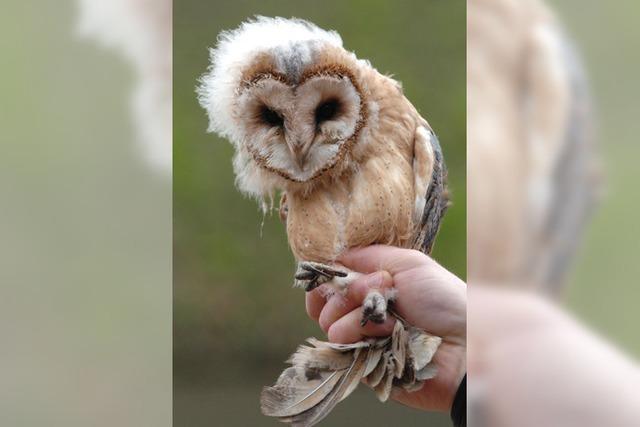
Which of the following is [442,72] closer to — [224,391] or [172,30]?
[172,30]

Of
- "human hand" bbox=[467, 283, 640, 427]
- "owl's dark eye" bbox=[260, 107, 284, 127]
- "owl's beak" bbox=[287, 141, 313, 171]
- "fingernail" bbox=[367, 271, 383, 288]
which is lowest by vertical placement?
"human hand" bbox=[467, 283, 640, 427]

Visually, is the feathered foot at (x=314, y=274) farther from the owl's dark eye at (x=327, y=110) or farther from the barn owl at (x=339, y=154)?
the owl's dark eye at (x=327, y=110)

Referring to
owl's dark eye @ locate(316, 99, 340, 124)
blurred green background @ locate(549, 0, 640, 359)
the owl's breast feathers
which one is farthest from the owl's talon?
blurred green background @ locate(549, 0, 640, 359)

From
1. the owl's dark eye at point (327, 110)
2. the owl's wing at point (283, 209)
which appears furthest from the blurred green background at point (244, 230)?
the owl's dark eye at point (327, 110)

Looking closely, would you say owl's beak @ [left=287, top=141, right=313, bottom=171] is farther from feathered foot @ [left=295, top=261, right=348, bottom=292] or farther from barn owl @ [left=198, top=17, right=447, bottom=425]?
feathered foot @ [left=295, top=261, right=348, bottom=292]

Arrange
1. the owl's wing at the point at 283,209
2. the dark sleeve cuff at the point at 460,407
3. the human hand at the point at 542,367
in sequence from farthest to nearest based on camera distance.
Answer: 1. the owl's wing at the point at 283,209
2. the dark sleeve cuff at the point at 460,407
3. the human hand at the point at 542,367

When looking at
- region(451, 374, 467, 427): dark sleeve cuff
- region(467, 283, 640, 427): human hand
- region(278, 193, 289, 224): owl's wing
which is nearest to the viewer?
region(467, 283, 640, 427): human hand

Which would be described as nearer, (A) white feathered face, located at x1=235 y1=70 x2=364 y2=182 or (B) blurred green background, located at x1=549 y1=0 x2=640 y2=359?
(B) blurred green background, located at x1=549 y1=0 x2=640 y2=359
